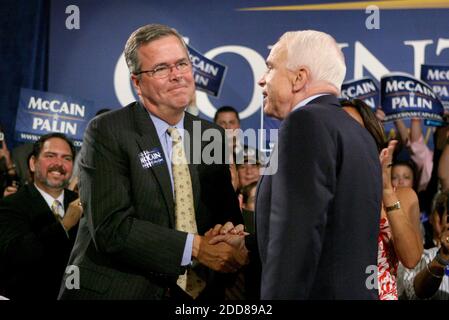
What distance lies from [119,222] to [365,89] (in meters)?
3.23

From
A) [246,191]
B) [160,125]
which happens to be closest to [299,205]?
[160,125]

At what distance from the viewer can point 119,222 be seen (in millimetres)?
2367

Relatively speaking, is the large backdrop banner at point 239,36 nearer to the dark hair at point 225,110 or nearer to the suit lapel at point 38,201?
the dark hair at point 225,110

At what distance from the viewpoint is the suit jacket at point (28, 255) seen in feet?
12.1

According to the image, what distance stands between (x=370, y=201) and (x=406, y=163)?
123 inches

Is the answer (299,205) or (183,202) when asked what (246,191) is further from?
(299,205)

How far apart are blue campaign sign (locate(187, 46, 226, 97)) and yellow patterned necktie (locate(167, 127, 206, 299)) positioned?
2939 millimetres

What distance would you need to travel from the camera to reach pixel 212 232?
8.09 feet

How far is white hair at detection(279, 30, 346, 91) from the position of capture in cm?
209

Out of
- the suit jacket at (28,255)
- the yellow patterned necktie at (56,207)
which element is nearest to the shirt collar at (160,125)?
the suit jacket at (28,255)

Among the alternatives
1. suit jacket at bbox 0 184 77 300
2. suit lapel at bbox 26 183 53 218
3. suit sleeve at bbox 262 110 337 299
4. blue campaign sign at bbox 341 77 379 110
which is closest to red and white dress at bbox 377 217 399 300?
suit sleeve at bbox 262 110 337 299

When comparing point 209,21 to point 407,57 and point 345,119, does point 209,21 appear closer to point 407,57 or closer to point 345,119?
point 407,57

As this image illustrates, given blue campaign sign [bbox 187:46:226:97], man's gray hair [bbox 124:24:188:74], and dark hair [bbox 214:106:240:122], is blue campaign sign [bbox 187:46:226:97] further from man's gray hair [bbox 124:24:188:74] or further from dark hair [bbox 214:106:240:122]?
man's gray hair [bbox 124:24:188:74]

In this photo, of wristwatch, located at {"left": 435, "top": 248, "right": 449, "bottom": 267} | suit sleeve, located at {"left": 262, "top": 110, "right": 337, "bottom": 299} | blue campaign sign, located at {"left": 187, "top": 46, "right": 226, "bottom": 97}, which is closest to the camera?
suit sleeve, located at {"left": 262, "top": 110, "right": 337, "bottom": 299}
